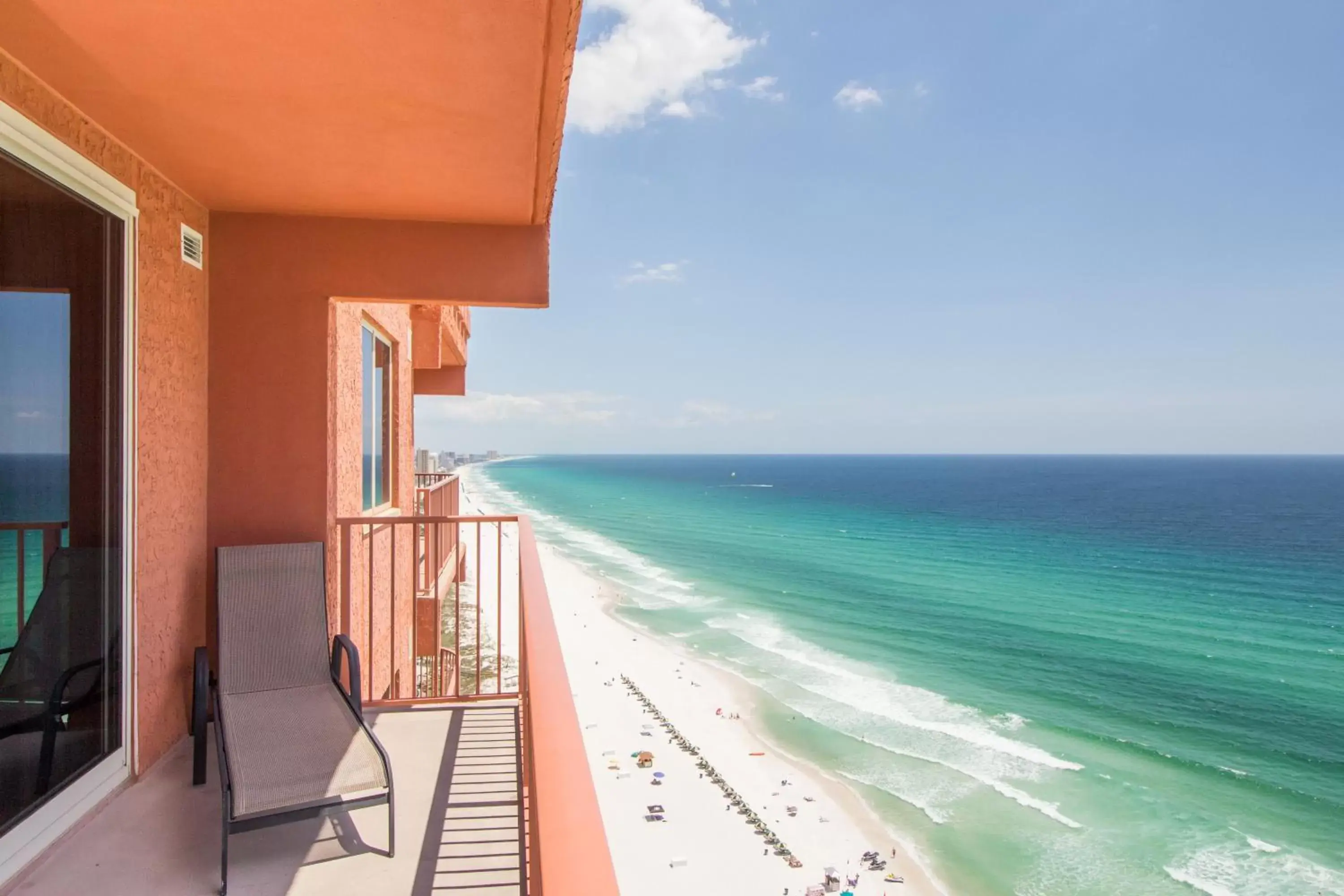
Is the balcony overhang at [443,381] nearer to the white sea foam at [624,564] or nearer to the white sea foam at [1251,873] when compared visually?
the white sea foam at [624,564]

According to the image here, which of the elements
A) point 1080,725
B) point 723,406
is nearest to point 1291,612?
point 1080,725

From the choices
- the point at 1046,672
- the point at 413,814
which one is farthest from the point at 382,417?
the point at 1046,672

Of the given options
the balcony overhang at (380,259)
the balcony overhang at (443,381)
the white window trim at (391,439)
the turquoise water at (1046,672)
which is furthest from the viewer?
the turquoise water at (1046,672)

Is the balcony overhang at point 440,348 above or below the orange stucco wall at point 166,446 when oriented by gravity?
above

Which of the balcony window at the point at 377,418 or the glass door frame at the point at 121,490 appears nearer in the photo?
the glass door frame at the point at 121,490

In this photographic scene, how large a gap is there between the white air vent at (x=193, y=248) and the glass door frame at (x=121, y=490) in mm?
434

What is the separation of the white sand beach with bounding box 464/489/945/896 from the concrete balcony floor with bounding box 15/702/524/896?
535 cm

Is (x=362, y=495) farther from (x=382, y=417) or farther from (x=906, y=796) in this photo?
(x=906, y=796)

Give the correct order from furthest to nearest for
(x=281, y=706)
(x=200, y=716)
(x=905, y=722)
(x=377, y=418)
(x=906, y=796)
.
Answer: (x=905, y=722)
(x=906, y=796)
(x=377, y=418)
(x=281, y=706)
(x=200, y=716)

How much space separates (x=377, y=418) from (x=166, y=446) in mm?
2807

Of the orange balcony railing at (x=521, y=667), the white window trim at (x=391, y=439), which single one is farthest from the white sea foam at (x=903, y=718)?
the white window trim at (x=391, y=439)

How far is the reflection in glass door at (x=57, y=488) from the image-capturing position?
2248 mm

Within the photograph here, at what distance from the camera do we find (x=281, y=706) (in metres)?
2.98

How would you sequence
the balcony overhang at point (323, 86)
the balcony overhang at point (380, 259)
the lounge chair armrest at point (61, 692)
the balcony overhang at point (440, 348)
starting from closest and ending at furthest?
Answer: 1. the balcony overhang at point (323, 86)
2. the lounge chair armrest at point (61, 692)
3. the balcony overhang at point (380, 259)
4. the balcony overhang at point (440, 348)
